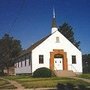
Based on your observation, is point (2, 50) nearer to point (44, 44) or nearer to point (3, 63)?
point (3, 63)

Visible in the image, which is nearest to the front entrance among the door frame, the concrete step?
the door frame

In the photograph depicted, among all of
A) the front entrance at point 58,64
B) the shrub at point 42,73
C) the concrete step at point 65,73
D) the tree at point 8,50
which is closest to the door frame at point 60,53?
the front entrance at point 58,64

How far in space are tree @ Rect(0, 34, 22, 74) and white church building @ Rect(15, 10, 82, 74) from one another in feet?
51.2

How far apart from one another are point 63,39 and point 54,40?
1557 millimetres

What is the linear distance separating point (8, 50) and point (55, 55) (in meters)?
19.5

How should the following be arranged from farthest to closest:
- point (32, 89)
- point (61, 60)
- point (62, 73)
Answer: point (61, 60) < point (62, 73) < point (32, 89)

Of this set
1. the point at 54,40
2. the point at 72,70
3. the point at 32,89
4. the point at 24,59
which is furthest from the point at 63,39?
the point at 32,89

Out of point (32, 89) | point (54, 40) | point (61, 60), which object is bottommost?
point (32, 89)

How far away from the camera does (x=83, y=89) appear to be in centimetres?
1689

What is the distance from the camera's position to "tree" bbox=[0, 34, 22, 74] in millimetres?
66250

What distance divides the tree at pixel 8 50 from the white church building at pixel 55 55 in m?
15.6

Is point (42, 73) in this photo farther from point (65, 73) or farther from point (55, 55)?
point (55, 55)

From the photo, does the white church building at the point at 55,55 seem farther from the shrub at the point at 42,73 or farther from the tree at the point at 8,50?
the tree at the point at 8,50

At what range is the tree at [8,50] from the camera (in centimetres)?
6625
